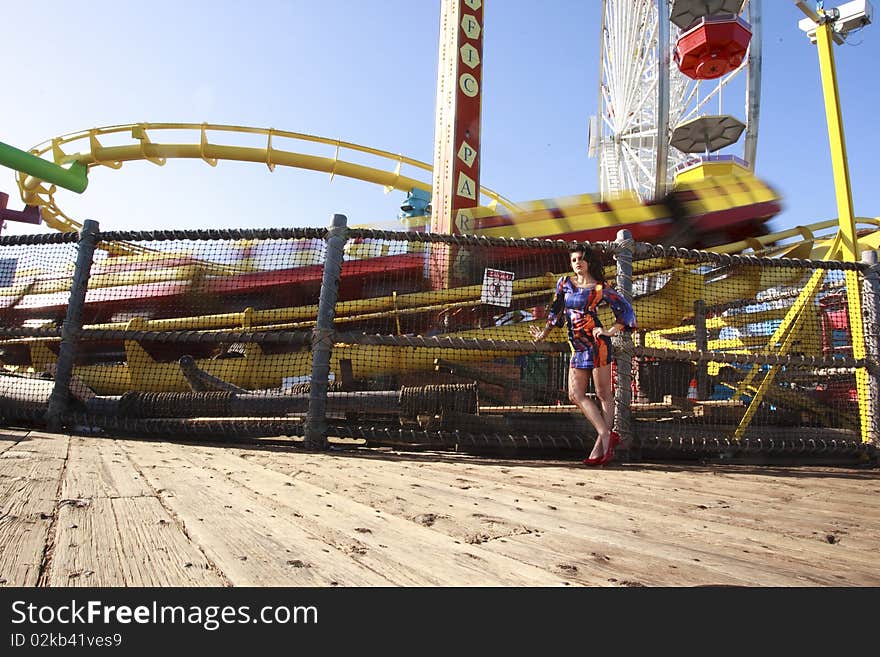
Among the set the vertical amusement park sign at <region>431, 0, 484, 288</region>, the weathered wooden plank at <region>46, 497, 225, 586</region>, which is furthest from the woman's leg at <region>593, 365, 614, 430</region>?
the vertical amusement park sign at <region>431, 0, 484, 288</region>

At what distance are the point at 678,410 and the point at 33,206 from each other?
62.5ft

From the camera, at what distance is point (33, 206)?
16422 millimetres

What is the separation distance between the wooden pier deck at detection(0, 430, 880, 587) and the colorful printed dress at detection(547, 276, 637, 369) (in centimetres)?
112

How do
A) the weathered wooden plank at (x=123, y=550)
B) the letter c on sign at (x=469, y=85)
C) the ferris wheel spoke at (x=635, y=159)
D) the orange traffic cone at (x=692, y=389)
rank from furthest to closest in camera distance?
the ferris wheel spoke at (x=635, y=159)
the letter c on sign at (x=469, y=85)
the orange traffic cone at (x=692, y=389)
the weathered wooden plank at (x=123, y=550)

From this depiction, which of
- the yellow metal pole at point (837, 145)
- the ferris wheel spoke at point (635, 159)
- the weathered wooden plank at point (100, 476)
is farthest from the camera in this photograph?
the ferris wheel spoke at point (635, 159)

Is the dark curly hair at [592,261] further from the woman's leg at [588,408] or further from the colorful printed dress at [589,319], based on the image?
the woman's leg at [588,408]

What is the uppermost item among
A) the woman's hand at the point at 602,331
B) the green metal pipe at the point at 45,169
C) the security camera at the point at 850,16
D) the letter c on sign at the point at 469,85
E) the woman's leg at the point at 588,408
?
the green metal pipe at the point at 45,169

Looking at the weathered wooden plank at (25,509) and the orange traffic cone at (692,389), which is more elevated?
the orange traffic cone at (692,389)

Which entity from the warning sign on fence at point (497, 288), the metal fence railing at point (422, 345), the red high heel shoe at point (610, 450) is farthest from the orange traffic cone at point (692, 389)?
the warning sign on fence at point (497, 288)

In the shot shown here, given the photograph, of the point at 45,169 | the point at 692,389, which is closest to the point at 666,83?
the point at 692,389

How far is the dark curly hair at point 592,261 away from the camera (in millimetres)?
4008

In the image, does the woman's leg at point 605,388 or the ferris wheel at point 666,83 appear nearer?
the woman's leg at point 605,388

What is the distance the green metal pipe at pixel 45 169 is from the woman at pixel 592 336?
15.7 m
